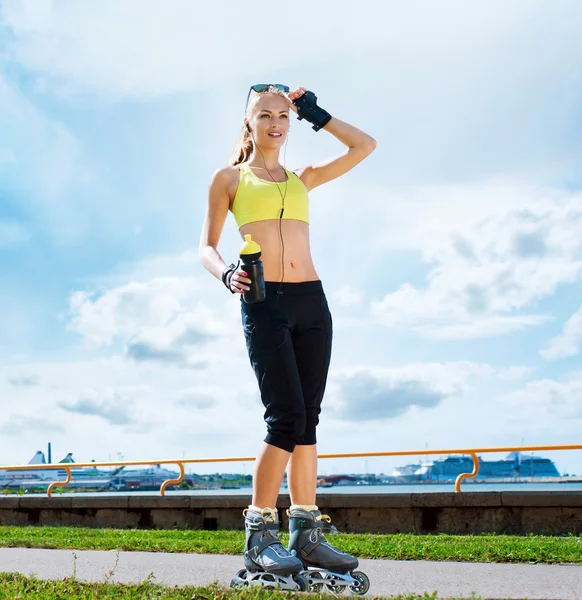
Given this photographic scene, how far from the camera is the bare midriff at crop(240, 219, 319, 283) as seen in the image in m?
4.03

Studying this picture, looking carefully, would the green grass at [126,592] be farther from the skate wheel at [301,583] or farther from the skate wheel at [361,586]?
the skate wheel at [361,586]

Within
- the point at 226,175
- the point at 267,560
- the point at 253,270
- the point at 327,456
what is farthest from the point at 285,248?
the point at 327,456

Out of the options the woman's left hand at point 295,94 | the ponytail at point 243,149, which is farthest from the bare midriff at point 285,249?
the woman's left hand at point 295,94

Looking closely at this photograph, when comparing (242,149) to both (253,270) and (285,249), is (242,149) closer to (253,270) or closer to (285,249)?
(285,249)

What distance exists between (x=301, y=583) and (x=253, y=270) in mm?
1405

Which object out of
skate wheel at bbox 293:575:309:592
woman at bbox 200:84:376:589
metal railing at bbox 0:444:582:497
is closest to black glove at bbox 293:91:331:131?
woman at bbox 200:84:376:589

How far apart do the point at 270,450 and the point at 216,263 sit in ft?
3.21

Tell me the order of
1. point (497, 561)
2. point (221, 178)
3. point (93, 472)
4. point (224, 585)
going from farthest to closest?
point (93, 472) < point (497, 561) < point (221, 178) < point (224, 585)

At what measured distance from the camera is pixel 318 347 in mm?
4008

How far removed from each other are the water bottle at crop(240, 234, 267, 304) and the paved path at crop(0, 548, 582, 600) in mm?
1345

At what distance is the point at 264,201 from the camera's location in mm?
4148

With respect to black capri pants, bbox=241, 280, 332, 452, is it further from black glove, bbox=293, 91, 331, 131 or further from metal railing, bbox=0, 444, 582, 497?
metal railing, bbox=0, 444, 582, 497

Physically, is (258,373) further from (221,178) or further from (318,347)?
(221,178)

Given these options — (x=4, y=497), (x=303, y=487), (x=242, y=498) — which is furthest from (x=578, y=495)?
(x=4, y=497)
